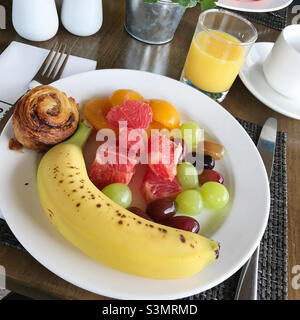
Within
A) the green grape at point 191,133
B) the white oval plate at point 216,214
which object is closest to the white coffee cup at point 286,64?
the white oval plate at point 216,214

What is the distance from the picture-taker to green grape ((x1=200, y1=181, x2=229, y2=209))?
679mm

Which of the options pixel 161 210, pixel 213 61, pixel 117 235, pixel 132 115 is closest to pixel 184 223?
pixel 161 210

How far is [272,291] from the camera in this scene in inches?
24.5

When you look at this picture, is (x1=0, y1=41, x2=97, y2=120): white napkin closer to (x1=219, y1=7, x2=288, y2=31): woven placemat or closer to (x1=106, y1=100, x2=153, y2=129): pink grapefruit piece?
(x1=106, y1=100, x2=153, y2=129): pink grapefruit piece

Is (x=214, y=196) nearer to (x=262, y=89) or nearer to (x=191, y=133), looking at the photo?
(x=191, y=133)

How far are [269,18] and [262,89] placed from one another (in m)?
0.48

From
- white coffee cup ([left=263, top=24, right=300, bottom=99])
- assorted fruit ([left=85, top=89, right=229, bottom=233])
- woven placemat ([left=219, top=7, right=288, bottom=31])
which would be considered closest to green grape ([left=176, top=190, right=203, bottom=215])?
assorted fruit ([left=85, top=89, right=229, bottom=233])

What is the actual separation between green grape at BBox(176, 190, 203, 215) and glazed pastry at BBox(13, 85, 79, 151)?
286 mm

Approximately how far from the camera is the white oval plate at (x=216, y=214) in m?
0.54

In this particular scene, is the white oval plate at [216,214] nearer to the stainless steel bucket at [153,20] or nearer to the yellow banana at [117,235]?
the yellow banana at [117,235]

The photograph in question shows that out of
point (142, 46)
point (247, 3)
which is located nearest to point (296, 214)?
point (142, 46)

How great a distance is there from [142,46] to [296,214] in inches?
27.5

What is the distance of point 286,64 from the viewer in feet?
2.98

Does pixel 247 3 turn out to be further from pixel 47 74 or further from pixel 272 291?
pixel 272 291
